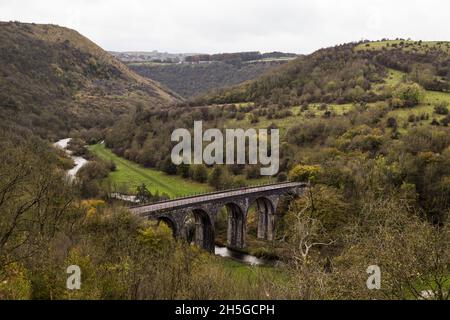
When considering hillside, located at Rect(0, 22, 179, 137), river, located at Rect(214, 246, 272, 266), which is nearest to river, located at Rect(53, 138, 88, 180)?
hillside, located at Rect(0, 22, 179, 137)

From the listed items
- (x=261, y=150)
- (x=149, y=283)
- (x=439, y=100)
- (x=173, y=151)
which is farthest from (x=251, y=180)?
(x=149, y=283)

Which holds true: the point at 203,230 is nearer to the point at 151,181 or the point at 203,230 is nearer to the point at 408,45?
the point at 151,181

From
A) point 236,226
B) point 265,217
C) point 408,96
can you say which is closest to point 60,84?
point 265,217

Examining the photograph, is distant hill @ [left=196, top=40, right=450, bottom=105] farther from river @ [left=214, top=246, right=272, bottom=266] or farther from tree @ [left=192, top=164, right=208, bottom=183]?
river @ [left=214, top=246, right=272, bottom=266]

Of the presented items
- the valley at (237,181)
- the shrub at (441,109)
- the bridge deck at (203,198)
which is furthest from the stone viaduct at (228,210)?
the shrub at (441,109)

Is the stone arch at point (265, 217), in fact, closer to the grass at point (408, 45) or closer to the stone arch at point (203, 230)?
the stone arch at point (203, 230)

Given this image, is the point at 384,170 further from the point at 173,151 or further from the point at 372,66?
the point at 372,66
